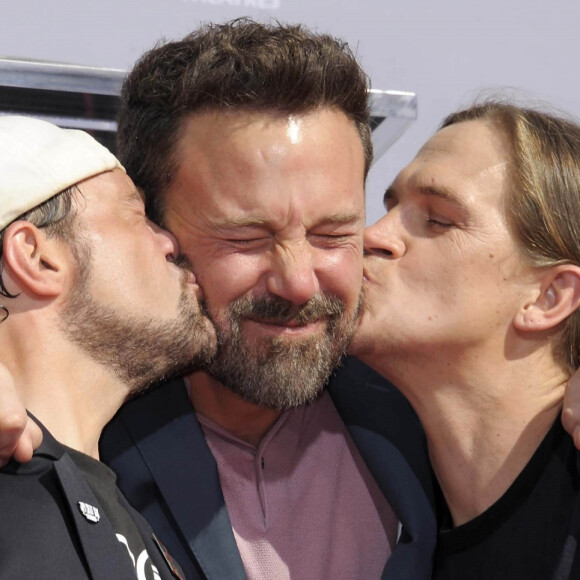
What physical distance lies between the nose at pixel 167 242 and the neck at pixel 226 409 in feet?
1.08

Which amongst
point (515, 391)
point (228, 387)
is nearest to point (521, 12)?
point (515, 391)

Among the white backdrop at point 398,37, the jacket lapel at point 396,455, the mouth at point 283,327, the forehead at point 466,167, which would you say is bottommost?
the jacket lapel at point 396,455

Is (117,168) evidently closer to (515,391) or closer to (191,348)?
(191,348)

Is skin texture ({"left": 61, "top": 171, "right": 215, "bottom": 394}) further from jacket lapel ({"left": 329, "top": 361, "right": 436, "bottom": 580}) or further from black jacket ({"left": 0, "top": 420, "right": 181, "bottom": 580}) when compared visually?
jacket lapel ({"left": 329, "top": 361, "right": 436, "bottom": 580})

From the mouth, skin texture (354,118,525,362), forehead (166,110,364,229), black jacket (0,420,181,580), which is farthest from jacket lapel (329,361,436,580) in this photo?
black jacket (0,420,181,580)

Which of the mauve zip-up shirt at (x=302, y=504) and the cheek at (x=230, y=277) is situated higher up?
the cheek at (x=230, y=277)

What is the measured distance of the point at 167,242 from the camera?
2715mm

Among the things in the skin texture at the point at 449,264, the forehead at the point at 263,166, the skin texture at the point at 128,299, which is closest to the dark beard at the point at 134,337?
the skin texture at the point at 128,299

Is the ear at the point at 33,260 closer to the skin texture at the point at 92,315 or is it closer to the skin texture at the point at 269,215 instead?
the skin texture at the point at 92,315

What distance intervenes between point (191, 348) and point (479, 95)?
118 centimetres

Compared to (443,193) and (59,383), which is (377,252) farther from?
(59,383)

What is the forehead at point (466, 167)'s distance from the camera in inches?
110

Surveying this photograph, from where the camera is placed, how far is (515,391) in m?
2.76

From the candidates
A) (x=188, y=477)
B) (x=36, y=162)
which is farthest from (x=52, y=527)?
(x=36, y=162)
